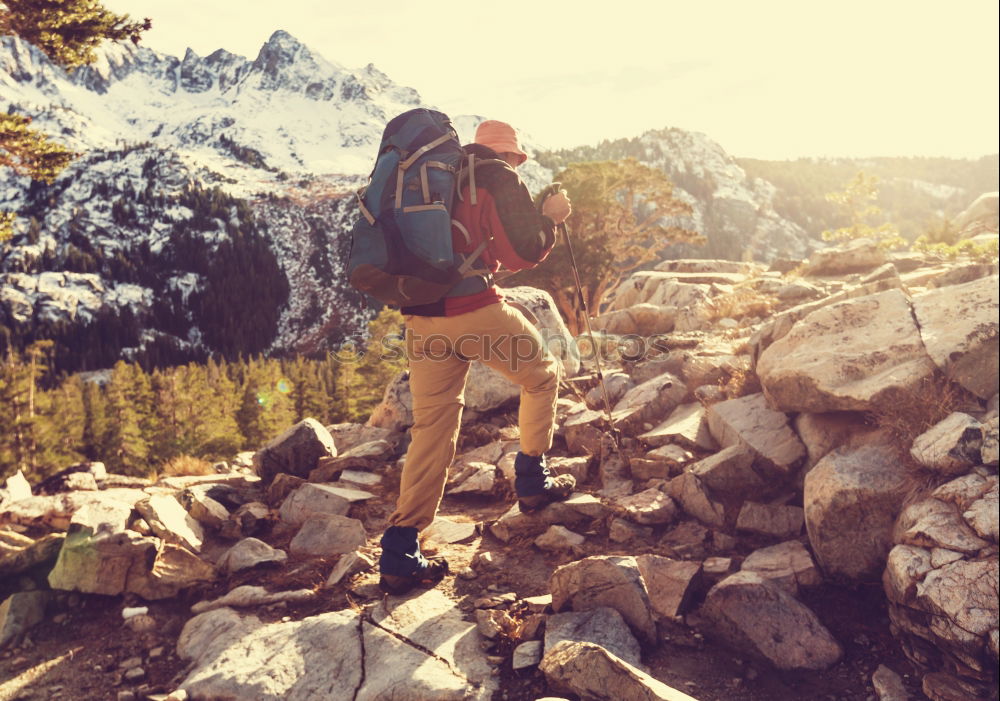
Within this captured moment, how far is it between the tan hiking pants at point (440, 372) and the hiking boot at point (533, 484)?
107 centimetres

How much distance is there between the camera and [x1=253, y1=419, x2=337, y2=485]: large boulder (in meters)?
7.32

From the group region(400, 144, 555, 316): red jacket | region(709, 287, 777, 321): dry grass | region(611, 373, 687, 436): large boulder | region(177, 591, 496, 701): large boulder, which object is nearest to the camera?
region(177, 591, 496, 701): large boulder

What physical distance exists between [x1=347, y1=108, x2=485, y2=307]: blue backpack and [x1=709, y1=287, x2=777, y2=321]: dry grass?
1073 cm

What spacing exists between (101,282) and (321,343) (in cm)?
8611

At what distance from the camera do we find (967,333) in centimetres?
453

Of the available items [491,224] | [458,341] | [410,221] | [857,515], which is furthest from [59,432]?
→ [857,515]

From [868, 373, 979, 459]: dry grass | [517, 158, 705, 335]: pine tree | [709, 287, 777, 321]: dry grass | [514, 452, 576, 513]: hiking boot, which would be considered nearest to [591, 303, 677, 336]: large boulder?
[709, 287, 777, 321]: dry grass

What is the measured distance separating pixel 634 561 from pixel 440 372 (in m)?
1.93

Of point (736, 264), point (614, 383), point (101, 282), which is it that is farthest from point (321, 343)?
point (614, 383)

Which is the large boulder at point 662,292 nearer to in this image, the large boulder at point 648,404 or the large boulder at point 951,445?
the large boulder at point 648,404

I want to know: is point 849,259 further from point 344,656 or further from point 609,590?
point 344,656

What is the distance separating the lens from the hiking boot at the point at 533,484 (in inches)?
203

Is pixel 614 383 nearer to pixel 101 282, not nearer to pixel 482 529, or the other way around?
pixel 482 529

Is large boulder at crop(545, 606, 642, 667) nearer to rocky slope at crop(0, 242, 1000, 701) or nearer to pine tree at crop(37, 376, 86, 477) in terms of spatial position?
rocky slope at crop(0, 242, 1000, 701)
